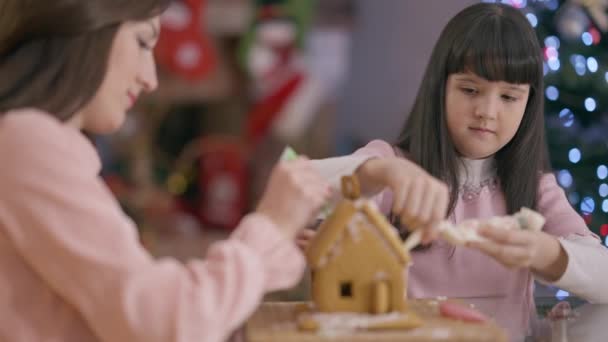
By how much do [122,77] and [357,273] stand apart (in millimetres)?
247

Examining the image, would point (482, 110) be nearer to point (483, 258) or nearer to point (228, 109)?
point (483, 258)

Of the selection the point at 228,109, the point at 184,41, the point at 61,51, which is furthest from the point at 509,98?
the point at 228,109

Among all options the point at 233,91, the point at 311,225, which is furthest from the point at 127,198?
the point at 311,225

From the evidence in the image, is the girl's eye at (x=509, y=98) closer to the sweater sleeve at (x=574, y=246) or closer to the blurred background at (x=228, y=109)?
the sweater sleeve at (x=574, y=246)

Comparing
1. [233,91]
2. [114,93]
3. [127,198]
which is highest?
[114,93]

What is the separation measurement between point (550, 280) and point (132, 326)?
43 centimetres

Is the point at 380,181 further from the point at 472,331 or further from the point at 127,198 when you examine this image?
the point at 127,198

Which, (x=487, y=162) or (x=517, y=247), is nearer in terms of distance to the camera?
(x=517, y=247)

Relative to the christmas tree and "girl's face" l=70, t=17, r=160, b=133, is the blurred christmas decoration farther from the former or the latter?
"girl's face" l=70, t=17, r=160, b=133

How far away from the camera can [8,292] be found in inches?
30.1

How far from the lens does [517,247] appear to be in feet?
2.65

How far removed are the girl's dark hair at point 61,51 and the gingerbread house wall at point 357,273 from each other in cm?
24

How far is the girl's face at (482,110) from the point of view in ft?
3.05

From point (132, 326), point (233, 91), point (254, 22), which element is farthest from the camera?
point (233, 91)
